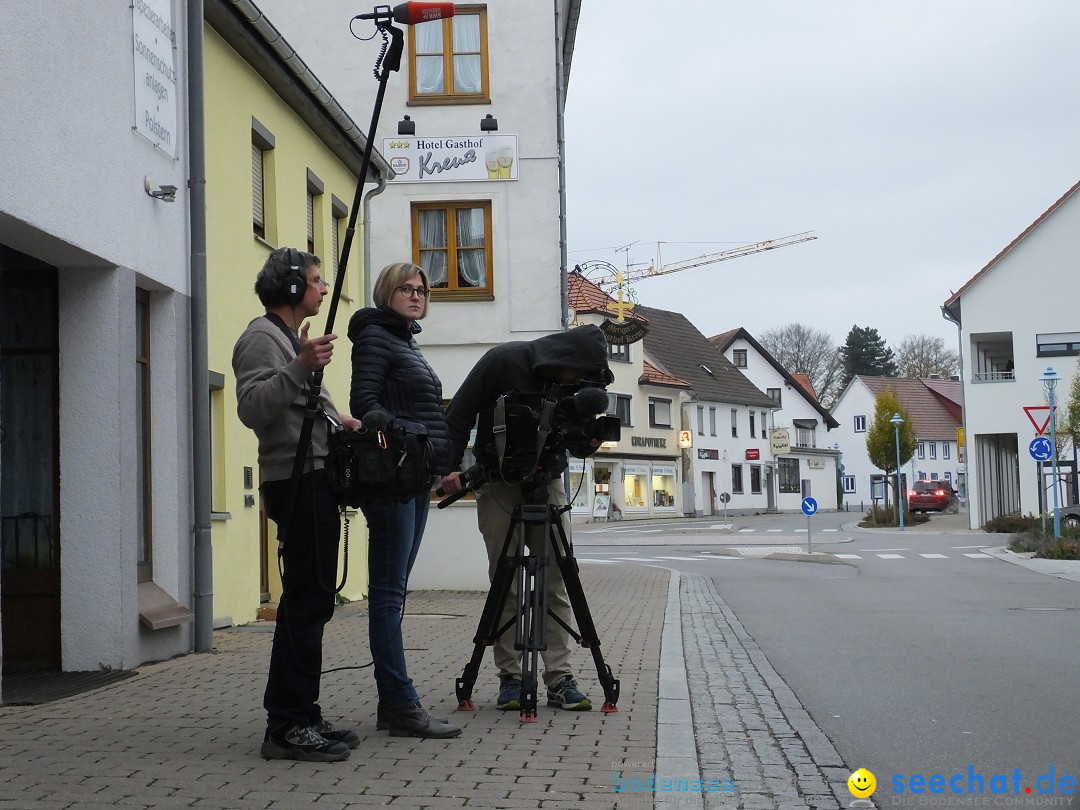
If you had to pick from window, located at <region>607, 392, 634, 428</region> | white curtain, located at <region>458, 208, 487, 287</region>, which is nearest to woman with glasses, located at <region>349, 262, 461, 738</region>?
white curtain, located at <region>458, 208, 487, 287</region>

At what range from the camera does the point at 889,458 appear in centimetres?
5453

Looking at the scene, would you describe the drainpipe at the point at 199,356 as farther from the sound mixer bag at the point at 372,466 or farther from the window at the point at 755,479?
the window at the point at 755,479

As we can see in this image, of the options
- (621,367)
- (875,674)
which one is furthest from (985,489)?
(875,674)

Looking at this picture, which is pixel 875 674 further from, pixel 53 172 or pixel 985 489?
pixel 985 489

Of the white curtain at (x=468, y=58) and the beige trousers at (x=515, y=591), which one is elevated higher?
the white curtain at (x=468, y=58)

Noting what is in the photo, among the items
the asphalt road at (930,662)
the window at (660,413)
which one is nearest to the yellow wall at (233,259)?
the asphalt road at (930,662)

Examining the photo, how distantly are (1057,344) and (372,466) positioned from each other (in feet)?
141

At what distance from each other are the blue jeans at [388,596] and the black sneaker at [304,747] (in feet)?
1.76

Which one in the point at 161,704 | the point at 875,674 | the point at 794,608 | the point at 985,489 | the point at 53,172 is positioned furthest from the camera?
Answer: the point at 985,489

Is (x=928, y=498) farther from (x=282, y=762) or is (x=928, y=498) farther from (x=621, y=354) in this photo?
(x=282, y=762)

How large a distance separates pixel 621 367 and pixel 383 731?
53.7 m

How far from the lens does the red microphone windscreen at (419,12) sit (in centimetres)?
580

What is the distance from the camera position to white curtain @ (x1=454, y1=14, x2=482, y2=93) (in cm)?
2034

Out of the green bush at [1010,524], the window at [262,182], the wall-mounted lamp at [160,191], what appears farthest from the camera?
the green bush at [1010,524]
